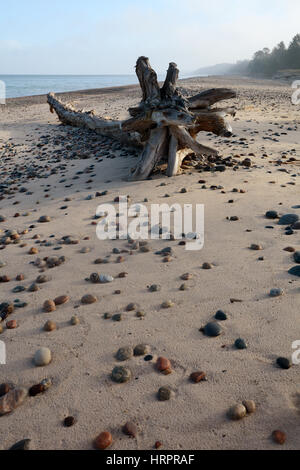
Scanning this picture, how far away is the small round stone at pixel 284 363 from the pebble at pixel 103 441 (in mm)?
1050

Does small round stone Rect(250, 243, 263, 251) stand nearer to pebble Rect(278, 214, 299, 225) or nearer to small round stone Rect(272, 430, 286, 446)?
pebble Rect(278, 214, 299, 225)

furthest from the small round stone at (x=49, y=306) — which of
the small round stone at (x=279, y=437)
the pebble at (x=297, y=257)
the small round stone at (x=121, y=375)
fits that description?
the pebble at (x=297, y=257)

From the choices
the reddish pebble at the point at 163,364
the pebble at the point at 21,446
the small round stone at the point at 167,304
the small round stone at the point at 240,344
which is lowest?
the pebble at the point at 21,446

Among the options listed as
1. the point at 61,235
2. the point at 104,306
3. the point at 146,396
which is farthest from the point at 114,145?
the point at 146,396

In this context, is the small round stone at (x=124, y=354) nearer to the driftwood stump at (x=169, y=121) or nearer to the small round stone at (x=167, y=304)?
the small round stone at (x=167, y=304)

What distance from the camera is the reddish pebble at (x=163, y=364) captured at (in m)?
2.18

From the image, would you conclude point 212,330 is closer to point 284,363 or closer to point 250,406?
point 284,363

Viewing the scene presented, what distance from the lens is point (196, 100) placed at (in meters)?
6.44

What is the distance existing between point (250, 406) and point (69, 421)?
95 centimetres

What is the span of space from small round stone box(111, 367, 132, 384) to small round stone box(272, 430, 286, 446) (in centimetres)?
84

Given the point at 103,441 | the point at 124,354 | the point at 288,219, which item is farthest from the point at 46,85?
the point at 103,441

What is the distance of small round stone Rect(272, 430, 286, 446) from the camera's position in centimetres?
171

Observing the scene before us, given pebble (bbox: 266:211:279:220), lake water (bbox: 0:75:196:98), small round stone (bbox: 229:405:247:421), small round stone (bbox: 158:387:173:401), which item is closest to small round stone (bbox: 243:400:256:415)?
small round stone (bbox: 229:405:247:421)

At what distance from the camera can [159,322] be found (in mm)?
2619
